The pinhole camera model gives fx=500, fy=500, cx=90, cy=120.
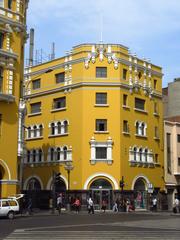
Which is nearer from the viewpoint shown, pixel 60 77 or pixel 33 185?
pixel 60 77

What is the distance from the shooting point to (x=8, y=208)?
126ft

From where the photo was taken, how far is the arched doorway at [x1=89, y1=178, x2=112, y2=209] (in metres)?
60.3

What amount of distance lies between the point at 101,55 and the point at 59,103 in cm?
859

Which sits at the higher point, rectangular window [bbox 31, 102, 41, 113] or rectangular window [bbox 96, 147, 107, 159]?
rectangular window [bbox 31, 102, 41, 113]

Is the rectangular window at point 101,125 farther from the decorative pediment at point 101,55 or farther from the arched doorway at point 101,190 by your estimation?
the decorative pediment at point 101,55

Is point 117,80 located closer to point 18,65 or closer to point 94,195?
point 94,195

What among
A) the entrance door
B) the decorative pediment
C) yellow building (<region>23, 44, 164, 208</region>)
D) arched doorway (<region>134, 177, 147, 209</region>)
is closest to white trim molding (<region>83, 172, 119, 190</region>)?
yellow building (<region>23, 44, 164, 208</region>)

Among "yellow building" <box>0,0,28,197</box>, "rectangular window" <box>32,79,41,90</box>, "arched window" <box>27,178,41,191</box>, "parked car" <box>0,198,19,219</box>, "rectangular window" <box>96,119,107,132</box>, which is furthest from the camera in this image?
"rectangular window" <box>32,79,41,90</box>

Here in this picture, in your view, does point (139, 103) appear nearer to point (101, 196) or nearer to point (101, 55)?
point (101, 55)

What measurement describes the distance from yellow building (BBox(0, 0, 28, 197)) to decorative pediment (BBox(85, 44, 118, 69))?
55.6 ft

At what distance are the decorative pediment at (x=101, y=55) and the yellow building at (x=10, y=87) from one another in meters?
17.0

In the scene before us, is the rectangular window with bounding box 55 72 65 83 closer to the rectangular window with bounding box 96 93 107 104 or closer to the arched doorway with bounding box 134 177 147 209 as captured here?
the rectangular window with bounding box 96 93 107 104

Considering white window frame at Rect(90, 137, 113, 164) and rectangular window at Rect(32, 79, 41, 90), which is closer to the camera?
white window frame at Rect(90, 137, 113, 164)

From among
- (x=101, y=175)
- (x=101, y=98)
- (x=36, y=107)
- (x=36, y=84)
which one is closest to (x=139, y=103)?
(x=101, y=98)
